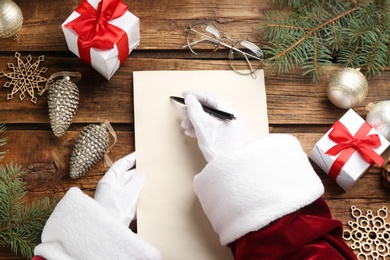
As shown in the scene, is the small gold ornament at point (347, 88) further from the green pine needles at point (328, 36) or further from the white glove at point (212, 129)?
the white glove at point (212, 129)

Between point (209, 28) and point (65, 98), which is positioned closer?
point (65, 98)

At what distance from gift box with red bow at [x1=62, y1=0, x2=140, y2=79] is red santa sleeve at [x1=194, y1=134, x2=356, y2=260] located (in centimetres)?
30

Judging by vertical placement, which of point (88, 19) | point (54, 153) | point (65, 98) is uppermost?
point (88, 19)

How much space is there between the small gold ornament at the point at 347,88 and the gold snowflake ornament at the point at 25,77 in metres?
0.60

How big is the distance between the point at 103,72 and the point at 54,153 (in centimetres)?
19

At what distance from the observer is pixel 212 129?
1153mm

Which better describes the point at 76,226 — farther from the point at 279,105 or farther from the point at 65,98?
the point at 279,105

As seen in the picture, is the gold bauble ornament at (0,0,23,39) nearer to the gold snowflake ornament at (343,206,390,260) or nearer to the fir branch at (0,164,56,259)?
the fir branch at (0,164,56,259)

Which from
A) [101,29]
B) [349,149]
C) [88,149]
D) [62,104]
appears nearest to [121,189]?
[88,149]

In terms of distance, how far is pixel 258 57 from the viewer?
4.11 ft

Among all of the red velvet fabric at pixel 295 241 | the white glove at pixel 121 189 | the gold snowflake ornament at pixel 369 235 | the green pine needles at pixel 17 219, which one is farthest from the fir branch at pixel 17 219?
the gold snowflake ornament at pixel 369 235

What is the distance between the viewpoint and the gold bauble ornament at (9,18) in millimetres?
1165

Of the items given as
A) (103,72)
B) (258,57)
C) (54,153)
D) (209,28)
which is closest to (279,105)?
(258,57)

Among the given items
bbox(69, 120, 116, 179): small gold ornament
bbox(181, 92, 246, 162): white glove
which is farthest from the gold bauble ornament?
bbox(181, 92, 246, 162): white glove
